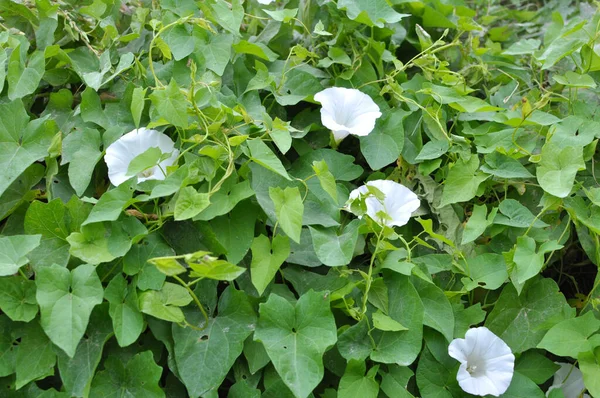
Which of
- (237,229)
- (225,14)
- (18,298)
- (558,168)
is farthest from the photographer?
(225,14)

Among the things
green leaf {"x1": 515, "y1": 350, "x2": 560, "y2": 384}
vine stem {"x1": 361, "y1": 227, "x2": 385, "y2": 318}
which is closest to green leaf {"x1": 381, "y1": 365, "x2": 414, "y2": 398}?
vine stem {"x1": 361, "y1": 227, "x2": 385, "y2": 318}

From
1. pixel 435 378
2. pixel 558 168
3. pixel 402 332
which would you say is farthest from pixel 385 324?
pixel 558 168

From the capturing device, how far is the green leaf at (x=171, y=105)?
1.03 metres

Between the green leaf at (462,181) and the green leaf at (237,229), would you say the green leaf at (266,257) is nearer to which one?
the green leaf at (237,229)

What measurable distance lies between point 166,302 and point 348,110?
560 millimetres

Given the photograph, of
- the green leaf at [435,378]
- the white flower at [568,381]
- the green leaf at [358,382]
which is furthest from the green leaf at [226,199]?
the white flower at [568,381]

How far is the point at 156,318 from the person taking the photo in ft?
3.31

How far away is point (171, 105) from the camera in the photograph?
1.03 meters

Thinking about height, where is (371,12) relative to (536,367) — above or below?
above

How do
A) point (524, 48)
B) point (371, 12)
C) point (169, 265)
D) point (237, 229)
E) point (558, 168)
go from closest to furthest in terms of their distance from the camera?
point (169, 265) < point (237, 229) < point (558, 168) < point (371, 12) < point (524, 48)

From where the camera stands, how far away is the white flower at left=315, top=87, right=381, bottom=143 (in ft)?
4.07

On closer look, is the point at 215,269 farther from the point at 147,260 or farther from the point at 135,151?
the point at 135,151

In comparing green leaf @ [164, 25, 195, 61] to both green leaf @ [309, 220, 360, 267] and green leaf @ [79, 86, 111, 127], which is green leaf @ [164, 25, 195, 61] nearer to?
green leaf @ [79, 86, 111, 127]

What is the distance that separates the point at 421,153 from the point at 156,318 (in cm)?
61
